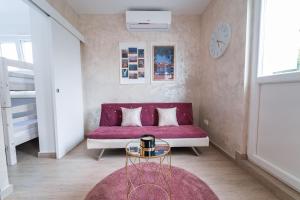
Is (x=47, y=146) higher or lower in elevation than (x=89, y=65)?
lower

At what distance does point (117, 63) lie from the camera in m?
3.03

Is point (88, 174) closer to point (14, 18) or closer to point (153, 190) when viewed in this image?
point (153, 190)

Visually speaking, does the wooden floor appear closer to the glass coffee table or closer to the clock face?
the glass coffee table

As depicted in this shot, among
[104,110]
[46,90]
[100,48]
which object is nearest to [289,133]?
[104,110]

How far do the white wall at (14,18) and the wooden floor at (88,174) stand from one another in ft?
8.11

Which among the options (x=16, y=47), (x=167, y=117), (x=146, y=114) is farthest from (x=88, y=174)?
(x=16, y=47)

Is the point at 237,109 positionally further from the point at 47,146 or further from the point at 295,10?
the point at 47,146

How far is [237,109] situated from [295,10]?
44.6 inches

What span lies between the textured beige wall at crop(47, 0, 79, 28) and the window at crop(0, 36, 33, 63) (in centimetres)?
163

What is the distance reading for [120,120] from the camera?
270cm

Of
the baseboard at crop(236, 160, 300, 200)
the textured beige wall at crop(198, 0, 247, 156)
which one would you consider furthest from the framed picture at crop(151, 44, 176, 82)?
the baseboard at crop(236, 160, 300, 200)

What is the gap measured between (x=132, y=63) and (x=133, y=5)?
3.40 ft

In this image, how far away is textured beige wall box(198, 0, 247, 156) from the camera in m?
1.87

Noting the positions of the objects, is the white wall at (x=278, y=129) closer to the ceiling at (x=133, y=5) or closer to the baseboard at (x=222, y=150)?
the baseboard at (x=222, y=150)
